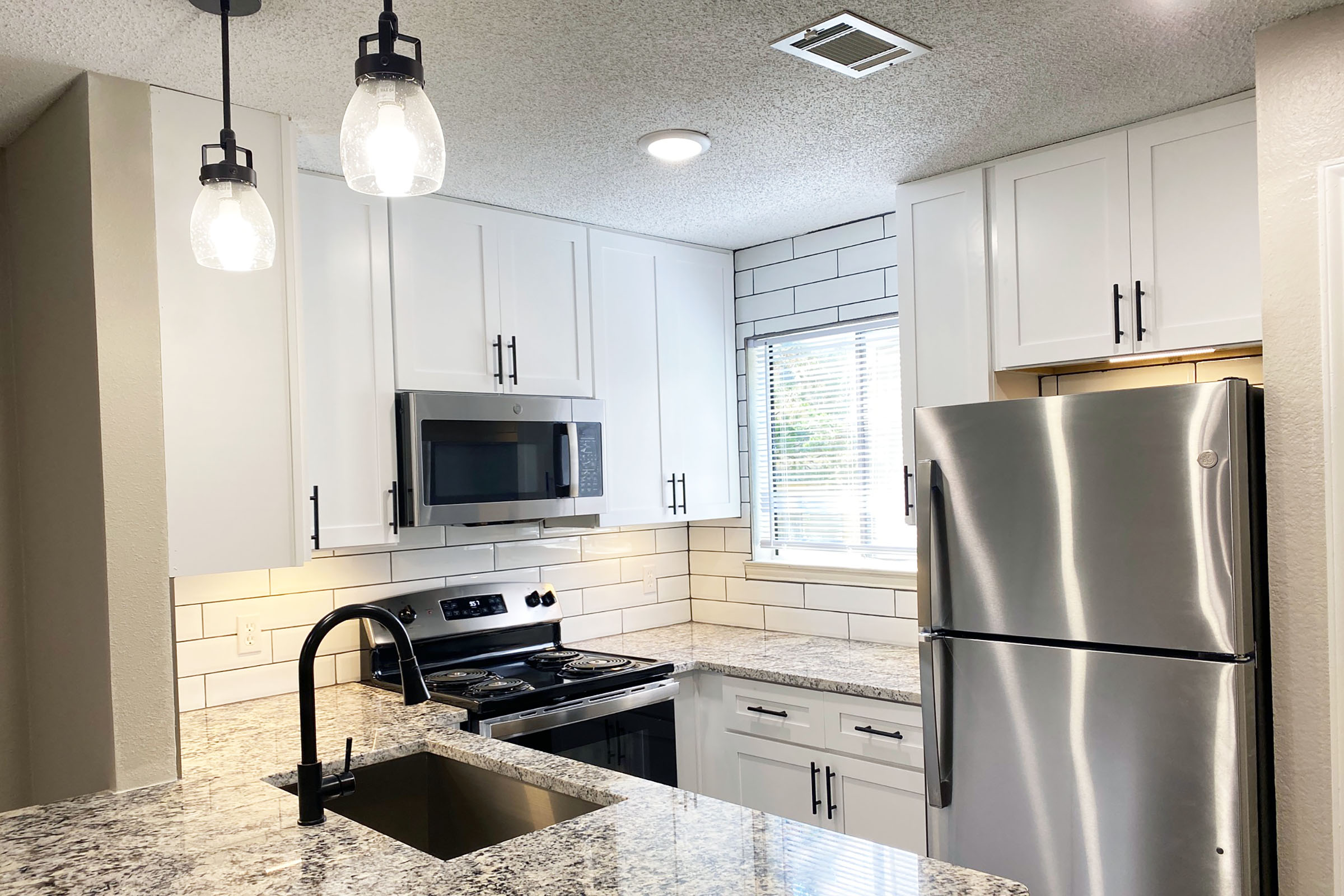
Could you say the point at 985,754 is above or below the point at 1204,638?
below

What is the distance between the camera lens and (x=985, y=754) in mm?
2311

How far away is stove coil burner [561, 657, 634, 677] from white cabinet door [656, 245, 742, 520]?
721 millimetres

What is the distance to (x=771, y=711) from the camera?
306 centimetres

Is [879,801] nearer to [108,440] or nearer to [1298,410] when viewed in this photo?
[1298,410]

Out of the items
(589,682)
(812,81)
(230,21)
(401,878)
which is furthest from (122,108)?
(589,682)

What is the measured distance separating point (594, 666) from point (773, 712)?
591 millimetres

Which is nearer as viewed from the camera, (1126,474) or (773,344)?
(1126,474)

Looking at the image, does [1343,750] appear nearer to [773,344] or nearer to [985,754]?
[985,754]

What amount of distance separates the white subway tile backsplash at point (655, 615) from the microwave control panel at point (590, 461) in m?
0.75

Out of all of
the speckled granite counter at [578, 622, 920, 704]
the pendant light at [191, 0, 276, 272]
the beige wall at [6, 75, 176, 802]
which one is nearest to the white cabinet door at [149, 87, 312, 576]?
the beige wall at [6, 75, 176, 802]

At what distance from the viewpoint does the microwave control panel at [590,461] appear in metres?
3.26

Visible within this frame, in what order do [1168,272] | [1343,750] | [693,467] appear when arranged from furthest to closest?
[693,467] < [1168,272] < [1343,750]

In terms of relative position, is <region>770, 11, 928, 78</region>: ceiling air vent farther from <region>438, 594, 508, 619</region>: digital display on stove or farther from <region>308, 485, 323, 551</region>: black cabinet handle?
<region>438, 594, 508, 619</region>: digital display on stove

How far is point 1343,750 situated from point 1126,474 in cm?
68
